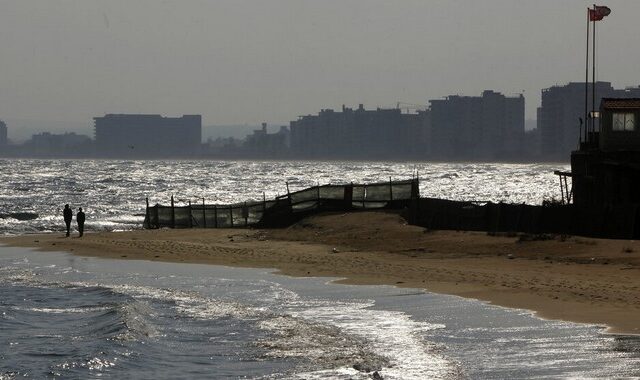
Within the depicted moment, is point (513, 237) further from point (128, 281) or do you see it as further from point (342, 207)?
point (342, 207)

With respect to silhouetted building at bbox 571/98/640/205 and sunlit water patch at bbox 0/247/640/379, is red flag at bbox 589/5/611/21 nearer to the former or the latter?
silhouetted building at bbox 571/98/640/205

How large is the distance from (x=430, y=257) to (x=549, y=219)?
3845 millimetres

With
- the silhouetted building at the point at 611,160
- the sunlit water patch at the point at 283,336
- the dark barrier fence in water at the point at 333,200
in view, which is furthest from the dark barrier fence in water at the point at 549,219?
the dark barrier fence in water at the point at 333,200

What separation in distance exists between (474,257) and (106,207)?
215 ft

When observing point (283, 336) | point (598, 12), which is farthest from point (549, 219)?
point (598, 12)

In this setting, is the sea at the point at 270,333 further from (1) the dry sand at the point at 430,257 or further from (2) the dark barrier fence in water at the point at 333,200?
(2) the dark barrier fence in water at the point at 333,200

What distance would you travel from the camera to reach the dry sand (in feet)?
74.8

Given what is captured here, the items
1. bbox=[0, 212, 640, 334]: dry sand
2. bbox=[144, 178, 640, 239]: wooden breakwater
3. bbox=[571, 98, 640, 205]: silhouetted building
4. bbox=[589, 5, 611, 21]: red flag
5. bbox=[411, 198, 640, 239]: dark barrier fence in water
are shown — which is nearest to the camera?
bbox=[0, 212, 640, 334]: dry sand

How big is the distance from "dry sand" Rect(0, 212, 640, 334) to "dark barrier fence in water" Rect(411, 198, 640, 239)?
826 millimetres

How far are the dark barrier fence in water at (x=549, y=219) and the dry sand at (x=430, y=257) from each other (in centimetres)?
83

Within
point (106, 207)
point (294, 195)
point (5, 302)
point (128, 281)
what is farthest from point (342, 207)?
point (106, 207)

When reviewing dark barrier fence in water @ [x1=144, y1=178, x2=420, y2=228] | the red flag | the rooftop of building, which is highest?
the red flag

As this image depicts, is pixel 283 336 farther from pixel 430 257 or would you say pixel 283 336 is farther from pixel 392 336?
pixel 430 257

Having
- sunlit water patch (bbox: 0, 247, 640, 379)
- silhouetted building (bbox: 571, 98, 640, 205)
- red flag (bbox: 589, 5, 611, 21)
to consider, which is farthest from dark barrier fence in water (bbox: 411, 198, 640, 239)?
red flag (bbox: 589, 5, 611, 21)
